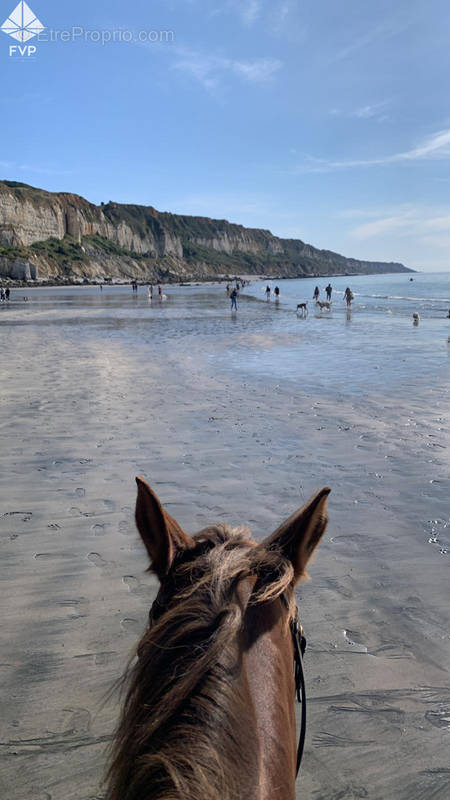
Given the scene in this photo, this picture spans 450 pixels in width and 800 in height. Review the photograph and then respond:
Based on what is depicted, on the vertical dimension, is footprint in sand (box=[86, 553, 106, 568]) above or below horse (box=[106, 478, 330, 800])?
below

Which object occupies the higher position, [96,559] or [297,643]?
[297,643]

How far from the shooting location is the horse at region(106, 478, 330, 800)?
97 centimetres

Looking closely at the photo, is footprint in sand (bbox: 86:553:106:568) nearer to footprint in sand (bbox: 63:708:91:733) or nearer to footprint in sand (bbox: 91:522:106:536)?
footprint in sand (bbox: 91:522:106:536)

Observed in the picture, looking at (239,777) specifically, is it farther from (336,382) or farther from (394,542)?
(336,382)

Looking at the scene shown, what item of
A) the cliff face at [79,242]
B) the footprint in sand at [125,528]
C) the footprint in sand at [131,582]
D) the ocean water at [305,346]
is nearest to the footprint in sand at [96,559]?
the footprint in sand at [131,582]

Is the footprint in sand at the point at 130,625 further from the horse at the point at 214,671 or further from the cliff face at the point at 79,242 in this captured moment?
the cliff face at the point at 79,242

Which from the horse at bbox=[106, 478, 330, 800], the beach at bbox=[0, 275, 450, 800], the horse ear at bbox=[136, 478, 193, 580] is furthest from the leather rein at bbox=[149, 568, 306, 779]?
the beach at bbox=[0, 275, 450, 800]

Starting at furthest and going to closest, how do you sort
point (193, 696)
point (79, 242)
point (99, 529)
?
point (79, 242)
point (99, 529)
point (193, 696)

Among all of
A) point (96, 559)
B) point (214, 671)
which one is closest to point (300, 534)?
point (214, 671)

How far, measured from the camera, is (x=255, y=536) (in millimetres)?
4719

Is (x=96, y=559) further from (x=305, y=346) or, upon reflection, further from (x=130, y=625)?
(x=305, y=346)

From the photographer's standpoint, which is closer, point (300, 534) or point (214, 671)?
point (214, 671)

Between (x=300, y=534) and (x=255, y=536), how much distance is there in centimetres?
331

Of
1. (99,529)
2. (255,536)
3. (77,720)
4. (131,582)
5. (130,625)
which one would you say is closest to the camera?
(77,720)
